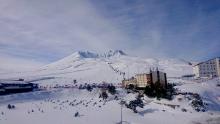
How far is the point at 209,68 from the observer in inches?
4405

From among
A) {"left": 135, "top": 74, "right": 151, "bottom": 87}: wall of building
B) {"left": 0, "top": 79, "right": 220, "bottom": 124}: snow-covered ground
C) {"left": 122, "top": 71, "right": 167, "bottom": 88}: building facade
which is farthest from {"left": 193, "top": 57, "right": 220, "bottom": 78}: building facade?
{"left": 0, "top": 79, "right": 220, "bottom": 124}: snow-covered ground

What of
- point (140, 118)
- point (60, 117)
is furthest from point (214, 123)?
point (60, 117)

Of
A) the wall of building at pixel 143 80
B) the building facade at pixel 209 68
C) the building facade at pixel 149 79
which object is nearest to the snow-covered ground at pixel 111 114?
the building facade at pixel 149 79

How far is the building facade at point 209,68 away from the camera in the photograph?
108606mm

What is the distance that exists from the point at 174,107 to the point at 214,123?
36.0 ft

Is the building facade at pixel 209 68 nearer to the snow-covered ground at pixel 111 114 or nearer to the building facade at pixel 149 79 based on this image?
the building facade at pixel 149 79

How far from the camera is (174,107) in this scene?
4778 cm

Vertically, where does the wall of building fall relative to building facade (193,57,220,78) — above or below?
below

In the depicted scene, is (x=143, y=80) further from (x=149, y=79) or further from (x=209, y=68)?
(x=209, y=68)

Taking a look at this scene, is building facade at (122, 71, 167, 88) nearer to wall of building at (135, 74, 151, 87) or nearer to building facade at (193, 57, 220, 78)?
wall of building at (135, 74, 151, 87)

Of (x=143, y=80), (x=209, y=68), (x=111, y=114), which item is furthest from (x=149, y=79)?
(x=209, y=68)

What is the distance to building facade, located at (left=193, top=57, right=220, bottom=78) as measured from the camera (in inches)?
4276

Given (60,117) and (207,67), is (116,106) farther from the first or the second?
(207,67)

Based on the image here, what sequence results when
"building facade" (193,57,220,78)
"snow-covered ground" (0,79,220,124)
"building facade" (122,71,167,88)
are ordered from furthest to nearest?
"building facade" (193,57,220,78), "building facade" (122,71,167,88), "snow-covered ground" (0,79,220,124)
